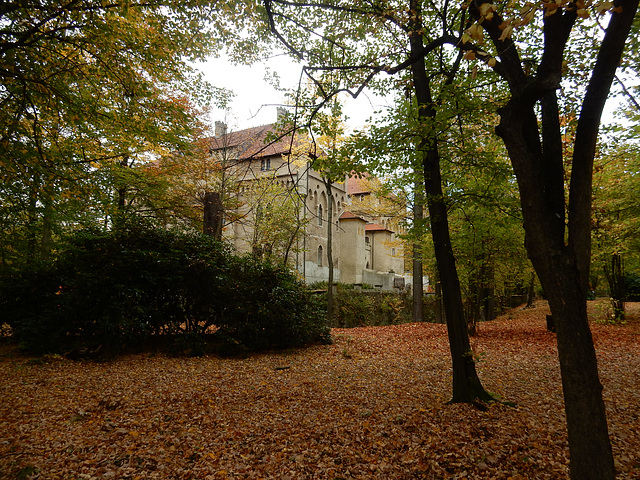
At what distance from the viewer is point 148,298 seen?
27.9 feet

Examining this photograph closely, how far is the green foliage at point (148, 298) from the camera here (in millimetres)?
7805

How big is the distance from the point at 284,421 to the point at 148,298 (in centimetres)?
514

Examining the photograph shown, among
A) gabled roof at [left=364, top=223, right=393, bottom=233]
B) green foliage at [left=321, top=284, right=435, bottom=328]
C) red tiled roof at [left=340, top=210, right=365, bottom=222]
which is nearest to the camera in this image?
green foliage at [left=321, top=284, right=435, bottom=328]

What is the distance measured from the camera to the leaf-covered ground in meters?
3.65

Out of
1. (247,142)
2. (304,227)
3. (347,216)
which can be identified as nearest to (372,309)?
(304,227)

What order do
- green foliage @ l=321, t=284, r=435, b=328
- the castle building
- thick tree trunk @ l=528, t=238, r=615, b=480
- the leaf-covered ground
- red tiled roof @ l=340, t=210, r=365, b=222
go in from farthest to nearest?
red tiled roof @ l=340, t=210, r=365, b=222, the castle building, green foliage @ l=321, t=284, r=435, b=328, the leaf-covered ground, thick tree trunk @ l=528, t=238, r=615, b=480

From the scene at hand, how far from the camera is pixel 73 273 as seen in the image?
8547 millimetres

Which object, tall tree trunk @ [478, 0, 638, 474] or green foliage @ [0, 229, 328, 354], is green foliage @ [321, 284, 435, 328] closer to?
green foliage @ [0, 229, 328, 354]

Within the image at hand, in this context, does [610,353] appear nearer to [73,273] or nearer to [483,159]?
[483,159]

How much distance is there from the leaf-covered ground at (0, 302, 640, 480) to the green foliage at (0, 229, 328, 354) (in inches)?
26.4

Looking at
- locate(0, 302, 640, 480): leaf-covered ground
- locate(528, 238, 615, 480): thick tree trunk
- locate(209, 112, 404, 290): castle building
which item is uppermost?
locate(209, 112, 404, 290): castle building

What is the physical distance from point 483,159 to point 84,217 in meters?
11.8

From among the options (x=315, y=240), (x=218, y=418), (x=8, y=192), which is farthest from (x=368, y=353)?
(x=315, y=240)

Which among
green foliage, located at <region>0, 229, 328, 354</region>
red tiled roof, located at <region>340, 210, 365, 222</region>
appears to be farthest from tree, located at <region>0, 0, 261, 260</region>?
red tiled roof, located at <region>340, 210, 365, 222</region>
